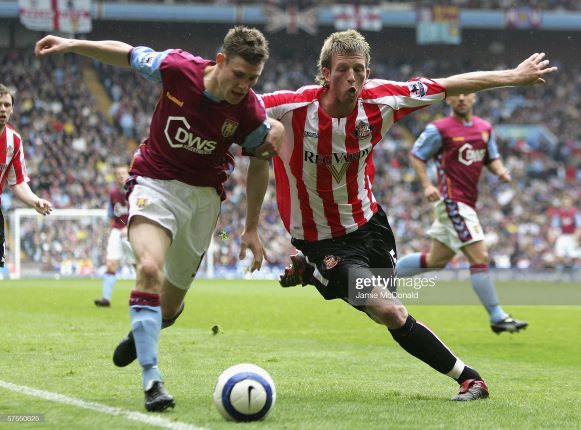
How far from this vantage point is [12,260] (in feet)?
88.0

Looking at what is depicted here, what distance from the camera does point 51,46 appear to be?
6059mm

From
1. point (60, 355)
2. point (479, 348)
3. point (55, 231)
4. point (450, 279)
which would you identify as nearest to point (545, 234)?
→ point (450, 279)

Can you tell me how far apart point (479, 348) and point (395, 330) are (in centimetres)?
398

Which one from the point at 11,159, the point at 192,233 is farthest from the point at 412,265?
the point at 192,233

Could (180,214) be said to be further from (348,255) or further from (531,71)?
(531,71)

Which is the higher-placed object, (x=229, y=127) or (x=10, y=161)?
(x=229, y=127)

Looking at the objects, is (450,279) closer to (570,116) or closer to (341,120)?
(570,116)

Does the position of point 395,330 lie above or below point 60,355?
above

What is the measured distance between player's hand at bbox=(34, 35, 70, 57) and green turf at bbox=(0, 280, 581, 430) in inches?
80.2

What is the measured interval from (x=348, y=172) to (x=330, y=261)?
2.03 ft

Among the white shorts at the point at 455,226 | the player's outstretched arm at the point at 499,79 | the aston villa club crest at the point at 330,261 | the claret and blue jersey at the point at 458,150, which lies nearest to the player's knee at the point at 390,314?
the aston villa club crest at the point at 330,261

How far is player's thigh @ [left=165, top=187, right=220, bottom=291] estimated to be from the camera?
6.20 metres

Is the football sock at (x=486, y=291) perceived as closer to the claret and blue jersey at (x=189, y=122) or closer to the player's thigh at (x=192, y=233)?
the player's thigh at (x=192, y=233)

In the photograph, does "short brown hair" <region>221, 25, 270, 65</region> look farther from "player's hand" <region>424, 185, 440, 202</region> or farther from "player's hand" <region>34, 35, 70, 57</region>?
A: "player's hand" <region>424, 185, 440, 202</region>
